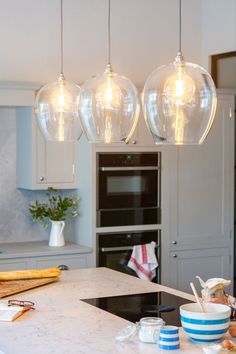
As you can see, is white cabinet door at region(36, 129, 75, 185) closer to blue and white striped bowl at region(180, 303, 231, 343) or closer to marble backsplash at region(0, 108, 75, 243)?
marble backsplash at region(0, 108, 75, 243)

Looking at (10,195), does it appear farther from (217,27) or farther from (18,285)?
(217,27)

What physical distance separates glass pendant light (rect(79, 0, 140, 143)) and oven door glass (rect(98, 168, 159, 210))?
2.34m

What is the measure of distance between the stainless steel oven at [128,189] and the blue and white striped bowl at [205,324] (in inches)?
119

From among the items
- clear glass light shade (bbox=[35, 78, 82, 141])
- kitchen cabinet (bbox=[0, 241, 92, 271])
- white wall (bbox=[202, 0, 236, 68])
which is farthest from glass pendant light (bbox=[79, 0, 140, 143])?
white wall (bbox=[202, 0, 236, 68])

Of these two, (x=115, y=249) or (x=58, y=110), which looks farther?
(x=115, y=249)

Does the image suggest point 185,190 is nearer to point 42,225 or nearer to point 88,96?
point 42,225

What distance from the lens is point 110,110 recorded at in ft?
11.6

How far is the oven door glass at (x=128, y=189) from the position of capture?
5.95 metres

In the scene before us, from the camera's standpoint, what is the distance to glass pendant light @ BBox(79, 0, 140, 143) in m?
3.53

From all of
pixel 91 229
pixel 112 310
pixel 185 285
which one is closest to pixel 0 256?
pixel 91 229

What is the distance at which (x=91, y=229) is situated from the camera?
5.92 metres

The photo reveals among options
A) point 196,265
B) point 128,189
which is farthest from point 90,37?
point 196,265

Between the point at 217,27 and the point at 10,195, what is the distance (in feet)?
7.83

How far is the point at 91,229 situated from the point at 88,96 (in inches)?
97.1
